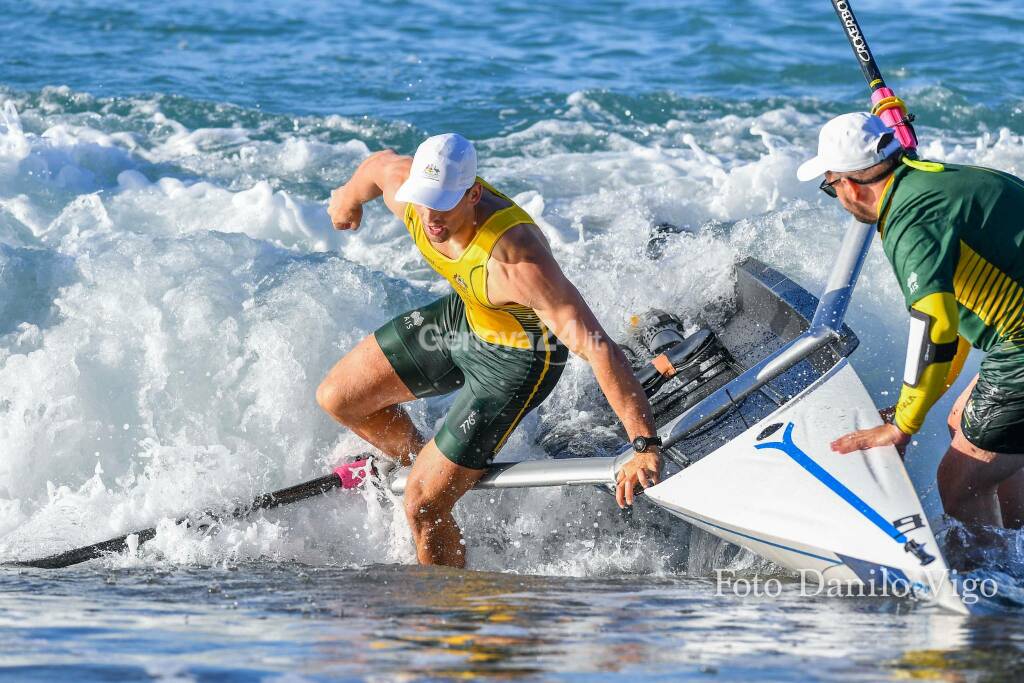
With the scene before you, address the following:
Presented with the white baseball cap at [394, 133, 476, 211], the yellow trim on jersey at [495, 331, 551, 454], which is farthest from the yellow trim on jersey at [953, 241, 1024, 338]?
A: the white baseball cap at [394, 133, 476, 211]

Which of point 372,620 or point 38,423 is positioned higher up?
point 38,423

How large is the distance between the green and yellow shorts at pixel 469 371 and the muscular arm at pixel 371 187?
441 millimetres

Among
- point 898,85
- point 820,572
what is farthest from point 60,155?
point 898,85

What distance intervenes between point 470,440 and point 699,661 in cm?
142

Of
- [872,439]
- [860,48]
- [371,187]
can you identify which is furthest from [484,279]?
[860,48]

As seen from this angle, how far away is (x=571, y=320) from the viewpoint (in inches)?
145

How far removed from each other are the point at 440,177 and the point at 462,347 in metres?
0.75

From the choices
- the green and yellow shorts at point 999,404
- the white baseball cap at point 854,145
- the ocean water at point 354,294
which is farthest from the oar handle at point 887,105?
the ocean water at point 354,294

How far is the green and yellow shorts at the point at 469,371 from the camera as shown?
13.3 feet

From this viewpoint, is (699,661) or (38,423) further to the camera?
(38,423)

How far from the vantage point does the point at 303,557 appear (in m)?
4.55

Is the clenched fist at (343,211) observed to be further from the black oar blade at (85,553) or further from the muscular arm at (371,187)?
the black oar blade at (85,553)

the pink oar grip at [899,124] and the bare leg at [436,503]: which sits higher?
the pink oar grip at [899,124]

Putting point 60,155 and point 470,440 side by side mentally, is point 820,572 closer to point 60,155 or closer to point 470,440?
point 470,440
